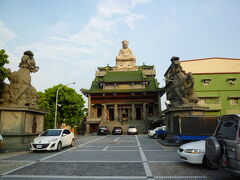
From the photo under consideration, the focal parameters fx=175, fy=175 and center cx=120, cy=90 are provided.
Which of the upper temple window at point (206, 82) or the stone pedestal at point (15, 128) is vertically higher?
the upper temple window at point (206, 82)

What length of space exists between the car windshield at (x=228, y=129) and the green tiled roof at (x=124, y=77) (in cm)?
4087

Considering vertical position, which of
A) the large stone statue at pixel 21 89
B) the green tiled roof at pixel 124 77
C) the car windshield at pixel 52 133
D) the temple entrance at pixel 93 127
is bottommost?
the temple entrance at pixel 93 127

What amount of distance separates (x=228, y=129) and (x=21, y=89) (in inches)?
495

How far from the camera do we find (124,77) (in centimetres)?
4859

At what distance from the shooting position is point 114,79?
48000 millimetres

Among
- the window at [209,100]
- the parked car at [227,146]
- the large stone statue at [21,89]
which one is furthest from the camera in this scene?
the window at [209,100]

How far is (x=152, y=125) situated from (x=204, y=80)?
1453 cm

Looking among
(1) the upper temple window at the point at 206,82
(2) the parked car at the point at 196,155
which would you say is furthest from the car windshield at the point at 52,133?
(1) the upper temple window at the point at 206,82

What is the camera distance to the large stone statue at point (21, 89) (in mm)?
12086

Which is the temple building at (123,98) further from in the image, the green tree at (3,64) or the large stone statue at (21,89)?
the green tree at (3,64)

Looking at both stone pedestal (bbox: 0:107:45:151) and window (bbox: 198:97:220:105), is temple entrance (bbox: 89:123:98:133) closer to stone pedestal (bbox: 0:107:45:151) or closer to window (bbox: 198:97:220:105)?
window (bbox: 198:97:220:105)

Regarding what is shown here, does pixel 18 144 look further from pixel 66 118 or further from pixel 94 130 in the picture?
pixel 94 130

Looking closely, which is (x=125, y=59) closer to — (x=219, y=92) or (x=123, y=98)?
(x=123, y=98)

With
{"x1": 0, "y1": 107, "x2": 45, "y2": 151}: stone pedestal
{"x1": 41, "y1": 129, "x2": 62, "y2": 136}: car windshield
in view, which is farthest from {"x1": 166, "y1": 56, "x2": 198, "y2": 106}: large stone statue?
{"x1": 0, "y1": 107, "x2": 45, "y2": 151}: stone pedestal
